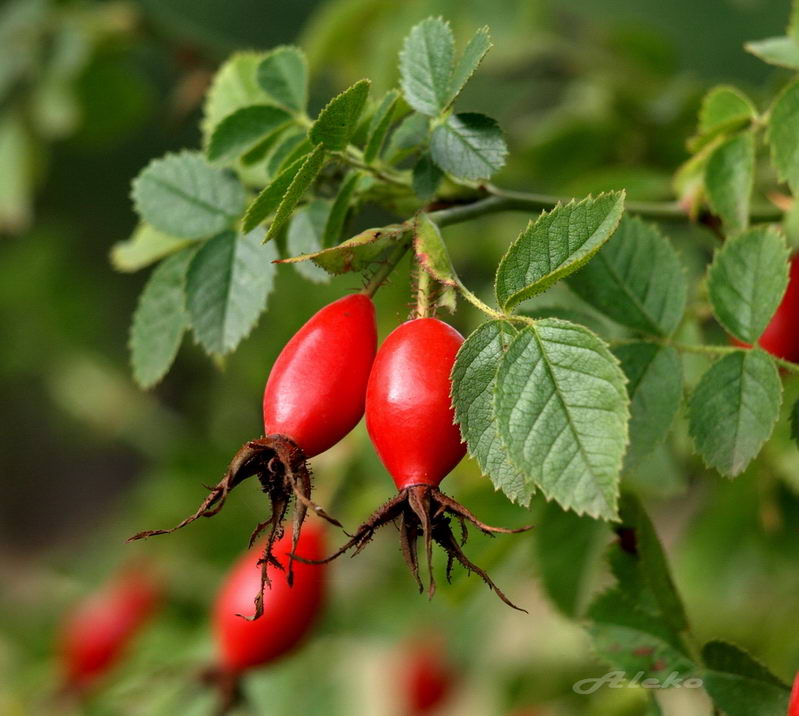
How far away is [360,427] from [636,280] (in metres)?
0.83

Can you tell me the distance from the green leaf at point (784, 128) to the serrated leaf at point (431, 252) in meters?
0.37

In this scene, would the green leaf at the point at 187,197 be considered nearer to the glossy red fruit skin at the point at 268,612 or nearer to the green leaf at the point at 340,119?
the green leaf at the point at 340,119

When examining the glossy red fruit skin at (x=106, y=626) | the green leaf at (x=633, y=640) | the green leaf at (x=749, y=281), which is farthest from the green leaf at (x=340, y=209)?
the glossy red fruit skin at (x=106, y=626)

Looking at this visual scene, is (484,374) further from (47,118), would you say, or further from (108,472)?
(108,472)

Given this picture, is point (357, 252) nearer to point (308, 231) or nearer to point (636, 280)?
point (308, 231)

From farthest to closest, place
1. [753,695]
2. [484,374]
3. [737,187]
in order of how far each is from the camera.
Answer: [737,187], [753,695], [484,374]

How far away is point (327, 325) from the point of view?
2.88 ft

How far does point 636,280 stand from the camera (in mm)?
1046

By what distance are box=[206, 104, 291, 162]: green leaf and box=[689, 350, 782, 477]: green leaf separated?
1.70 feet

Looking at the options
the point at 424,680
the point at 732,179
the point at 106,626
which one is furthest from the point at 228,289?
the point at 424,680

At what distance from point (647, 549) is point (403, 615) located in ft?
4.28

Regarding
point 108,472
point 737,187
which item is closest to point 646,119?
point 737,187

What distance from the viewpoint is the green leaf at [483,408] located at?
0.79 metres

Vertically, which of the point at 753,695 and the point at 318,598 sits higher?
the point at 753,695
